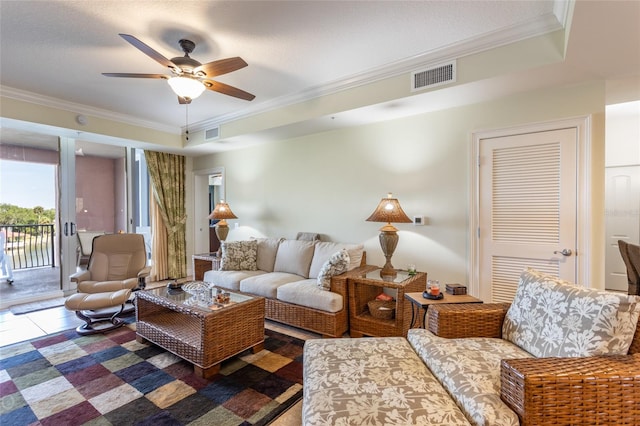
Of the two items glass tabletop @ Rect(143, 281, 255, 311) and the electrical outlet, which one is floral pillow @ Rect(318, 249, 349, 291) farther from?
the electrical outlet

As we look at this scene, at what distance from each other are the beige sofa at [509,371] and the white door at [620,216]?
4.17m

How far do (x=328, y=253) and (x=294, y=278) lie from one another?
1.67 ft

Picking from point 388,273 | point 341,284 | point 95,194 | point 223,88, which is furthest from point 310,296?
point 95,194

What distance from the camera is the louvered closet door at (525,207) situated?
8.61ft

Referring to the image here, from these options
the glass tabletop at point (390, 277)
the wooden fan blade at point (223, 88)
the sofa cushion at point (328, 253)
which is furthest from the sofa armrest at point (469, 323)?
the wooden fan blade at point (223, 88)

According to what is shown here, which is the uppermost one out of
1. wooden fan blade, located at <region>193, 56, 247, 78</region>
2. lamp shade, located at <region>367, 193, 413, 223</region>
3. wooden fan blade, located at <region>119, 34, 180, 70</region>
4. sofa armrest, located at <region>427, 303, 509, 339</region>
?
wooden fan blade, located at <region>119, 34, 180, 70</region>

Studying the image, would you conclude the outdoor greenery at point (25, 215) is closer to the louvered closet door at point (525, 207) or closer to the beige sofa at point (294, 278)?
the beige sofa at point (294, 278)

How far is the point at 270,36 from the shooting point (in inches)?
95.3

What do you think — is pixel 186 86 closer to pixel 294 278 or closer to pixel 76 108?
pixel 294 278

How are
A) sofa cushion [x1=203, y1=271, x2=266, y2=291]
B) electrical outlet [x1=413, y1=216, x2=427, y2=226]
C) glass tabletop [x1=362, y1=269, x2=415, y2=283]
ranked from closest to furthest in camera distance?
glass tabletop [x1=362, y1=269, x2=415, y2=283], electrical outlet [x1=413, y1=216, x2=427, y2=226], sofa cushion [x1=203, y1=271, x2=266, y2=291]

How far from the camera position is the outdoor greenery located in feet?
13.3

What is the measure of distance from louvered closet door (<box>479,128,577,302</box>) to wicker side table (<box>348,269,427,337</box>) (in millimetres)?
738

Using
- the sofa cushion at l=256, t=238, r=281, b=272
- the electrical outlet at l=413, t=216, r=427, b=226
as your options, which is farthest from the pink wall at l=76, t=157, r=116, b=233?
the electrical outlet at l=413, t=216, r=427, b=226

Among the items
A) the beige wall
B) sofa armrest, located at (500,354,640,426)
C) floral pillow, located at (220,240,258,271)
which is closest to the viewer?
sofa armrest, located at (500,354,640,426)
